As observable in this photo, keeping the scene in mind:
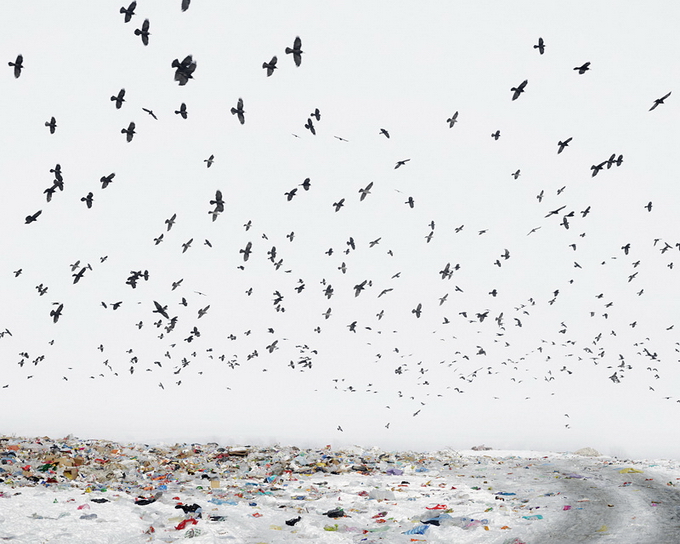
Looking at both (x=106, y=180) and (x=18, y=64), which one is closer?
(x=18, y=64)

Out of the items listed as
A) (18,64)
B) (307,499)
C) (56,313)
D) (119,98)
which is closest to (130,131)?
(119,98)

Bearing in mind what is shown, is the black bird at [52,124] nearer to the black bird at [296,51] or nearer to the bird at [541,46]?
the black bird at [296,51]

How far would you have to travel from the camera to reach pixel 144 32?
9.23 m

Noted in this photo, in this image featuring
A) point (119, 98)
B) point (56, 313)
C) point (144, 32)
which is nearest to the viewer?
point (144, 32)

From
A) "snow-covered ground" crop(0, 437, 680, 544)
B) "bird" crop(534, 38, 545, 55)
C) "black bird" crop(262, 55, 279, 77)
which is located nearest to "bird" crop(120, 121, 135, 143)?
"black bird" crop(262, 55, 279, 77)

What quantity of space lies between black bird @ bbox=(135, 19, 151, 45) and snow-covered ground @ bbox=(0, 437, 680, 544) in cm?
875

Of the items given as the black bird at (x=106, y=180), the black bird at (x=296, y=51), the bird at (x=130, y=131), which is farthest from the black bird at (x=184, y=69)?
the black bird at (x=106, y=180)

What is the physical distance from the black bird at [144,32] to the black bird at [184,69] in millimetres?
797

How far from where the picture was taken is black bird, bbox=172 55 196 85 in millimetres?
9047

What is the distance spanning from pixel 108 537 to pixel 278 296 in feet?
35.0

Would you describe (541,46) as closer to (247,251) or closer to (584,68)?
(584,68)

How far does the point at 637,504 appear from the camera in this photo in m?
8.39

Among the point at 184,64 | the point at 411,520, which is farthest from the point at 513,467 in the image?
the point at 184,64

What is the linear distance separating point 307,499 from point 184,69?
920 centimetres
